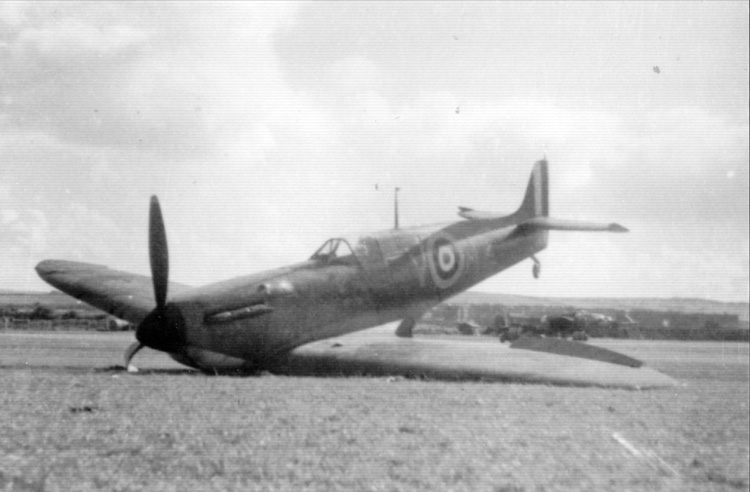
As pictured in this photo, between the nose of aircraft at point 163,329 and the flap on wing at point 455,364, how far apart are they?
1.84 metres

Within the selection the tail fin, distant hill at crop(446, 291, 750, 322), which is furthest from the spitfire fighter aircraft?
distant hill at crop(446, 291, 750, 322)

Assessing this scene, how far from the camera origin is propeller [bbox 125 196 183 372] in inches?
355

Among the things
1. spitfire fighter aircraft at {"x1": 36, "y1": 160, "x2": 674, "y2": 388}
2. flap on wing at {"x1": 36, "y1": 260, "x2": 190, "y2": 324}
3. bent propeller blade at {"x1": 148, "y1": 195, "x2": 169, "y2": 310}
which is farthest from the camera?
flap on wing at {"x1": 36, "y1": 260, "x2": 190, "y2": 324}

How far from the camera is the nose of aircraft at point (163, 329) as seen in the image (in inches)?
371

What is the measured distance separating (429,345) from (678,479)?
23.1ft

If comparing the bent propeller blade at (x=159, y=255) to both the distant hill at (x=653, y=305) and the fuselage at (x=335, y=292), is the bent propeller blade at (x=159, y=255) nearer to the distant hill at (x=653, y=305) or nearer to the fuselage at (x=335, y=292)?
the fuselage at (x=335, y=292)

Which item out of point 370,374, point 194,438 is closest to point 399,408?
point 194,438

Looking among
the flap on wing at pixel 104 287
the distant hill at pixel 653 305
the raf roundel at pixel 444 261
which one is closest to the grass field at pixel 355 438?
the flap on wing at pixel 104 287

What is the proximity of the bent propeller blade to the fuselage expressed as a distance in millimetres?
419

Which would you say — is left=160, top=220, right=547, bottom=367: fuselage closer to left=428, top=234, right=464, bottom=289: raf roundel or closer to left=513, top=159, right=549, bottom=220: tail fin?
left=428, top=234, right=464, bottom=289: raf roundel

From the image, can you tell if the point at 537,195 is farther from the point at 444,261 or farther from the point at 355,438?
the point at 355,438

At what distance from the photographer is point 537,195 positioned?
54.4ft

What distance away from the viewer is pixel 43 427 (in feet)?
17.2

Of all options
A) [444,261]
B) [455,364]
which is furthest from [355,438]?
[444,261]
